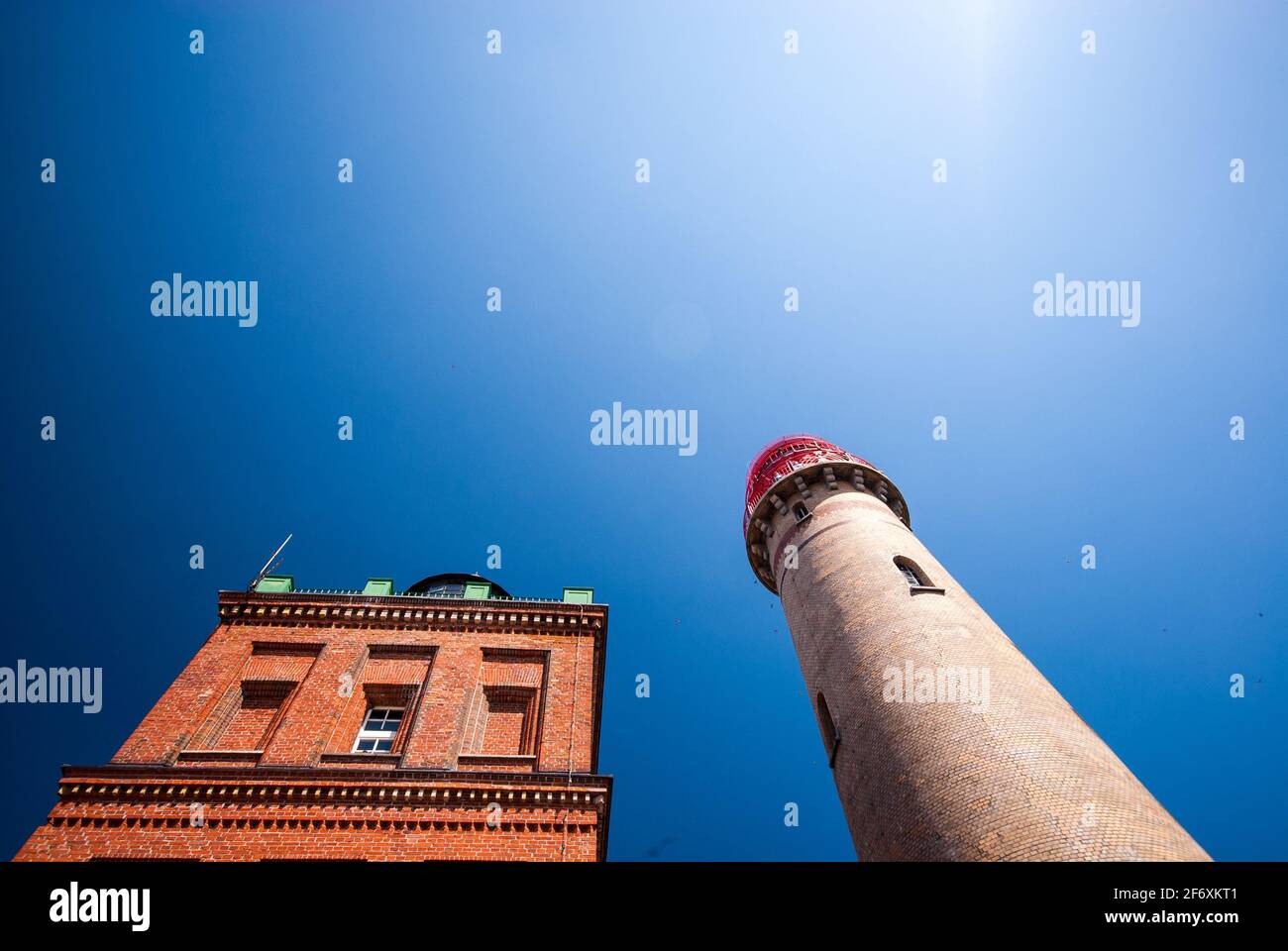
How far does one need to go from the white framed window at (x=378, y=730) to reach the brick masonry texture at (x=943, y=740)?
33.4 feet

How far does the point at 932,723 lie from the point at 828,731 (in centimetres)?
396

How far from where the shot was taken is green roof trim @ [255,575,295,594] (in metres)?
20.1

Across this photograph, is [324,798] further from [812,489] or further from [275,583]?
[812,489]

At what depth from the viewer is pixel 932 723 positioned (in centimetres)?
1288

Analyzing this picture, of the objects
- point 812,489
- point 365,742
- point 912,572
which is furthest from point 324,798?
point 812,489

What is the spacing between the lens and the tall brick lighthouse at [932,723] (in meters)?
10.8

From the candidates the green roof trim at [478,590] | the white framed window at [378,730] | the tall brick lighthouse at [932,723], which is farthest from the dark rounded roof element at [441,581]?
the tall brick lighthouse at [932,723]

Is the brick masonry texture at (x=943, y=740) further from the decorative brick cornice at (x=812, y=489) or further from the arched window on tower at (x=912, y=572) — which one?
the decorative brick cornice at (x=812, y=489)

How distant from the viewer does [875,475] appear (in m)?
21.7

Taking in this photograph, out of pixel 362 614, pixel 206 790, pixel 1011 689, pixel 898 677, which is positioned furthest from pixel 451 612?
pixel 1011 689

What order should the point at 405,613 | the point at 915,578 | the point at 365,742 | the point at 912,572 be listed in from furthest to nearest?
the point at 405,613 → the point at 912,572 → the point at 915,578 → the point at 365,742

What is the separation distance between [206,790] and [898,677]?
13.9m
